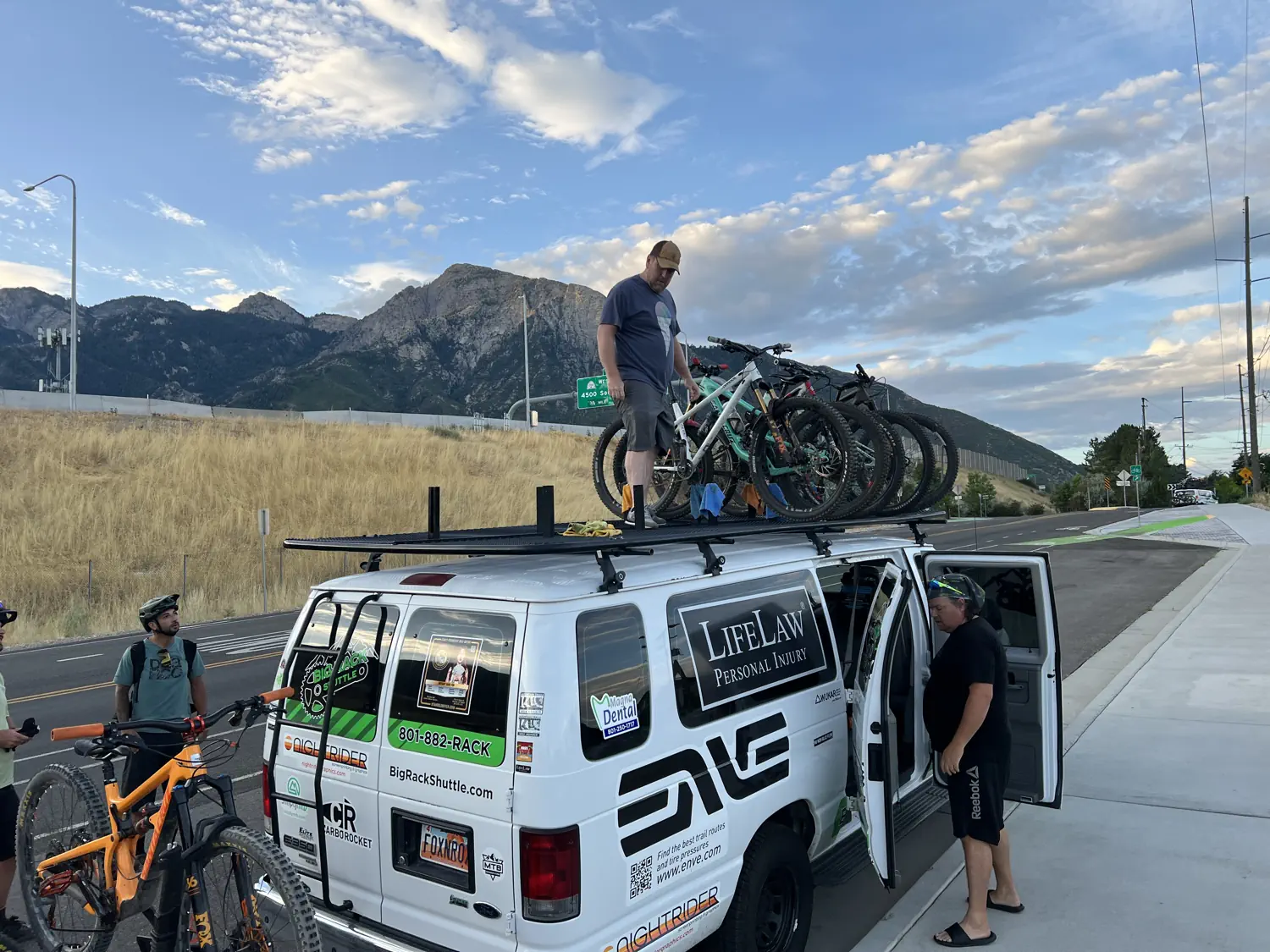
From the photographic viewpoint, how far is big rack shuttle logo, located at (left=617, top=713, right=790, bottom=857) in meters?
2.86

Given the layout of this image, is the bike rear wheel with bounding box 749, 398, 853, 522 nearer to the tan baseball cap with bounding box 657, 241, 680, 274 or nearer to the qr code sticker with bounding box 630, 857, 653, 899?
the tan baseball cap with bounding box 657, 241, 680, 274

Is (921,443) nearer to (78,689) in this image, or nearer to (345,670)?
(345,670)

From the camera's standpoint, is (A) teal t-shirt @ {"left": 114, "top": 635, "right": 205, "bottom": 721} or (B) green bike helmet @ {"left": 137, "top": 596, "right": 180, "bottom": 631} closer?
(B) green bike helmet @ {"left": 137, "top": 596, "right": 180, "bottom": 631}

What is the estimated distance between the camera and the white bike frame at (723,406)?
634 cm

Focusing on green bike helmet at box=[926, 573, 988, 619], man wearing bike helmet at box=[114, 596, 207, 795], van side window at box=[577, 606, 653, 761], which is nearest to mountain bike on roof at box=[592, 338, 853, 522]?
green bike helmet at box=[926, 573, 988, 619]

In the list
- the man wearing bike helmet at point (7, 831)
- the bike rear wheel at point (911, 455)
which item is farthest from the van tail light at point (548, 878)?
the bike rear wheel at point (911, 455)

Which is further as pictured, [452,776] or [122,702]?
[122,702]

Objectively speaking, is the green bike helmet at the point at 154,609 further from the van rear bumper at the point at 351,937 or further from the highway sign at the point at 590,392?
the highway sign at the point at 590,392

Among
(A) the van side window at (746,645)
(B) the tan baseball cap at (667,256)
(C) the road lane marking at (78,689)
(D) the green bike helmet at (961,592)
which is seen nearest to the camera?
(A) the van side window at (746,645)

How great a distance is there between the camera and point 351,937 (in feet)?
10.0

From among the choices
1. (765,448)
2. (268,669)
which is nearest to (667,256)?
(765,448)

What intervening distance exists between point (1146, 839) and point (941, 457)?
281cm

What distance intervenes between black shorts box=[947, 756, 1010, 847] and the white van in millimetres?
344

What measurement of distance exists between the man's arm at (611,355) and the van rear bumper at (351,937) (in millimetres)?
3278
